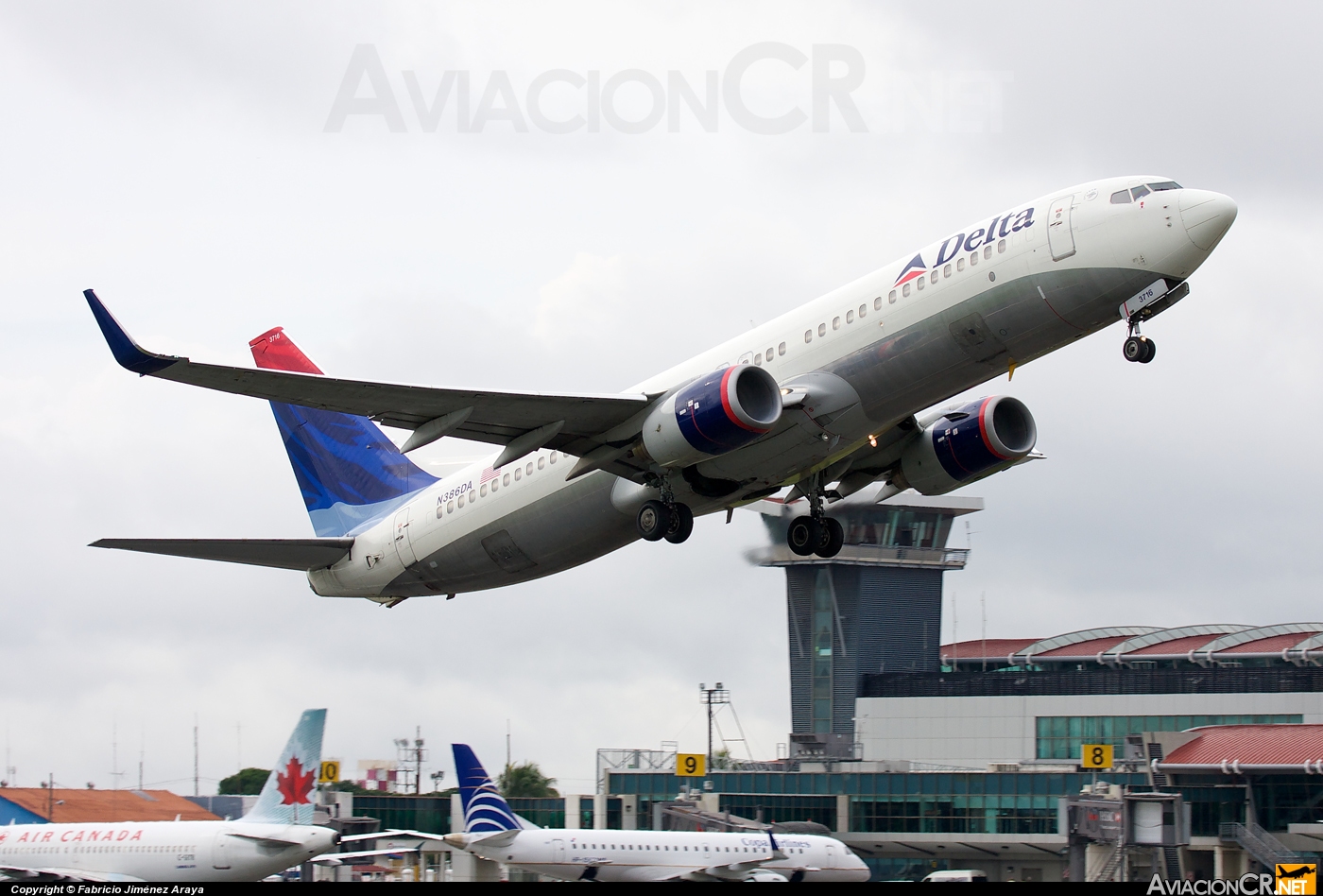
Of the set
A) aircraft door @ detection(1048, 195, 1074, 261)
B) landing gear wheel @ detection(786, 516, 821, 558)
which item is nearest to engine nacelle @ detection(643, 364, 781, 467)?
aircraft door @ detection(1048, 195, 1074, 261)

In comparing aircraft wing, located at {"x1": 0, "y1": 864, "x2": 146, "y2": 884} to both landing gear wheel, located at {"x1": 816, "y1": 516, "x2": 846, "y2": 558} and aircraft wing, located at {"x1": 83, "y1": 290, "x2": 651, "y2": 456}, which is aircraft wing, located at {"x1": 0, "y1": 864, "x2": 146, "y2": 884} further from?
landing gear wheel, located at {"x1": 816, "y1": 516, "x2": 846, "y2": 558}

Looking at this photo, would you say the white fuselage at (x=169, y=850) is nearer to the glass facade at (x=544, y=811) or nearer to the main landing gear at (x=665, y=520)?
the main landing gear at (x=665, y=520)

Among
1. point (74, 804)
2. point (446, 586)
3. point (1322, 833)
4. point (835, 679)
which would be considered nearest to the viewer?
point (446, 586)

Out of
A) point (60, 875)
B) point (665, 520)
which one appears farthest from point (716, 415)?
point (60, 875)

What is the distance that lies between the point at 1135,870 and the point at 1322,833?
34.5 feet

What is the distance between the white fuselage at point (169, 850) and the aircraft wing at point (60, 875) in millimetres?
68

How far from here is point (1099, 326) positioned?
94.0ft

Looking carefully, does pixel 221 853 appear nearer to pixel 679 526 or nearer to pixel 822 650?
pixel 679 526

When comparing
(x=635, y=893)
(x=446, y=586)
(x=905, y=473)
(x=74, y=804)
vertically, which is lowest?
(x=74, y=804)

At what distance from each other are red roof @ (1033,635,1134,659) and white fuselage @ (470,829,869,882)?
199 feet

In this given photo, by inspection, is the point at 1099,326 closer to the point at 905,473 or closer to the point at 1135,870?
the point at 905,473

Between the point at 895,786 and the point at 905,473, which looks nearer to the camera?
the point at 905,473

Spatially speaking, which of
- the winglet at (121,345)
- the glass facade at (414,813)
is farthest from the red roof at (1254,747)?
the winglet at (121,345)

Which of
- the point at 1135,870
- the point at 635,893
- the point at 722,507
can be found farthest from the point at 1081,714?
the point at 635,893
